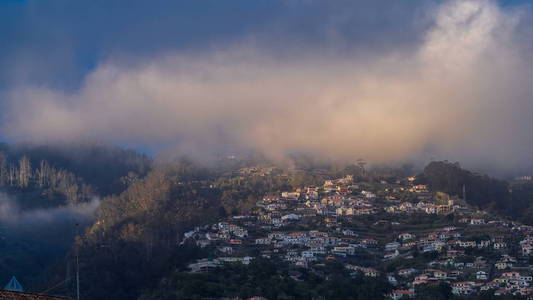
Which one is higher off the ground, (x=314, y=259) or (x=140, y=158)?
(x=140, y=158)

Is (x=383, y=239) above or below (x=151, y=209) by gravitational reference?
below

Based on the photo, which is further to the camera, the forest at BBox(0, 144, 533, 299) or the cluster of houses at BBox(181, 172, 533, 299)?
the cluster of houses at BBox(181, 172, 533, 299)

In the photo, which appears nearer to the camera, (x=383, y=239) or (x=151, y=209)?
(x=383, y=239)

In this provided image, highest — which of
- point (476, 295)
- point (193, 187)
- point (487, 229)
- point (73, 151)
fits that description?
point (73, 151)

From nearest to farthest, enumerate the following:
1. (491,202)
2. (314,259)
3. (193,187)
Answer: (314,259)
(491,202)
(193,187)

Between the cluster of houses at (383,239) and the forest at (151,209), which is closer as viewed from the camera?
the forest at (151,209)

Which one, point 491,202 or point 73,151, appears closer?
point 491,202

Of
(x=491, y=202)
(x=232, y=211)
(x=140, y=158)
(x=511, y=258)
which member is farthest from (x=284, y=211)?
(x=140, y=158)

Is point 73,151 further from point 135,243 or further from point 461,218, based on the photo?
point 461,218
